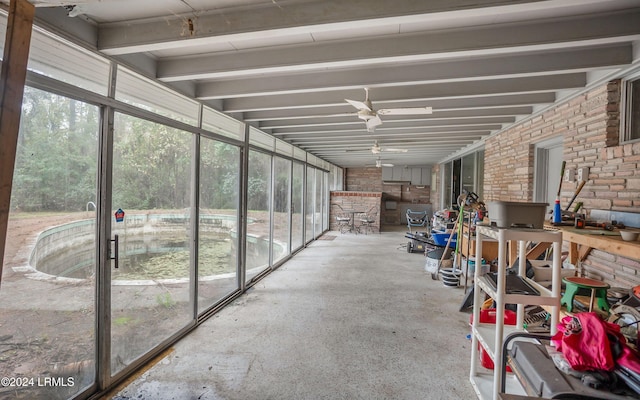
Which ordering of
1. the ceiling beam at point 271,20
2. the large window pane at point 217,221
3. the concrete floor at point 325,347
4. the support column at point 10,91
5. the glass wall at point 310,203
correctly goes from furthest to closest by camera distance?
the glass wall at point 310,203 → the large window pane at point 217,221 → the concrete floor at point 325,347 → the ceiling beam at point 271,20 → the support column at point 10,91

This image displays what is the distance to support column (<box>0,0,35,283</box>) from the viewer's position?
1014mm

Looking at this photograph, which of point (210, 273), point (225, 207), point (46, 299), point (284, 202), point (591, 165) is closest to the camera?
point (46, 299)

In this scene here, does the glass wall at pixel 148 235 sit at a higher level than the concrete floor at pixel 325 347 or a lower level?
higher

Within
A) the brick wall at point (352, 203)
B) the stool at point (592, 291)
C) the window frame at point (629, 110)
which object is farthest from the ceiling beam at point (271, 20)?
the brick wall at point (352, 203)

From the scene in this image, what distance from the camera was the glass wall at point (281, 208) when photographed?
17.1 feet

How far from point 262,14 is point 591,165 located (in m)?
3.25

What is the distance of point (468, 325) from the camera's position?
3.02 meters

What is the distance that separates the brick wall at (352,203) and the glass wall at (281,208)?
14.0 ft

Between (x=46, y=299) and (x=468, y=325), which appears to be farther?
(x=468, y=325)

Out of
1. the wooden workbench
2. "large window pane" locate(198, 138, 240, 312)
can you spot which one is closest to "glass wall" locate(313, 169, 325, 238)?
"large window pane" locate(198, 138, 240, 312)

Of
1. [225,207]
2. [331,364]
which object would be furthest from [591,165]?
[225,207]

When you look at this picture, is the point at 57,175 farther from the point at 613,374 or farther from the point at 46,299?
the point at 613,374

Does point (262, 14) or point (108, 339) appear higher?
point (262, 14)

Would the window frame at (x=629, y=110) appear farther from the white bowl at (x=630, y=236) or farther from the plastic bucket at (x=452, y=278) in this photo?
the plastic bucket at (x=452, y=278)
